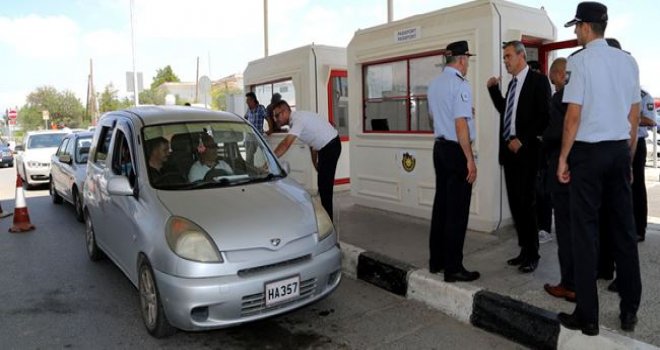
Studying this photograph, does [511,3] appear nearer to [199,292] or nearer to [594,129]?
[594,129]

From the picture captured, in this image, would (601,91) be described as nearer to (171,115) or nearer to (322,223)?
(322,223)

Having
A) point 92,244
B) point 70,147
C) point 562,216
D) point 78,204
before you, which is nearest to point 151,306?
point 92,244

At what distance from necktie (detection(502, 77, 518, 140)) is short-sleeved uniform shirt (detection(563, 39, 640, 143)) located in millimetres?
1448

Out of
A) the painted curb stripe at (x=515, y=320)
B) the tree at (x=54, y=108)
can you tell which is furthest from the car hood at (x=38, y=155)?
the tree at (x=54, y=108)

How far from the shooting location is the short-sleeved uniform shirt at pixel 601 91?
3111 millimetres

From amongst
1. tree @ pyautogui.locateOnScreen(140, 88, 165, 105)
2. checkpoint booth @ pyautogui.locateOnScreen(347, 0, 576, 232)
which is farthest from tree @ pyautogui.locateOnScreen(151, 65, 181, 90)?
checkpoint booth @ pyautogui.locateOnScreen(347, 0, 576, 232)

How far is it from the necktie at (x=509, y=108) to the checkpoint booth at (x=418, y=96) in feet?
3.66

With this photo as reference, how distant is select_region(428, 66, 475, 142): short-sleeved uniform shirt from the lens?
4.19 meters

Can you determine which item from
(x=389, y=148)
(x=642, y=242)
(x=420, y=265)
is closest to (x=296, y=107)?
(x=389, y=148)

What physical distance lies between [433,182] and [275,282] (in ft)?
11.4

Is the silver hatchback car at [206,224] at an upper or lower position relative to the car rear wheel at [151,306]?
upper

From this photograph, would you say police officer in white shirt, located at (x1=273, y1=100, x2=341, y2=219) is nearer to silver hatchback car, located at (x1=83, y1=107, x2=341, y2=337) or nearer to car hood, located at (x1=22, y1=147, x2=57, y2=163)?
silver hatchback car, located at (x1=83, y1=107, x2=341, y2=337)

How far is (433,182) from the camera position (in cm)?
661

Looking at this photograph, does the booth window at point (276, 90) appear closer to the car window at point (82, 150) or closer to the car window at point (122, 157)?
the car window at point (82, 150)
